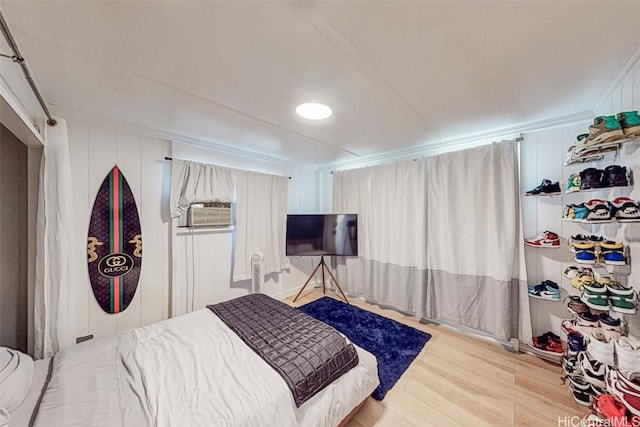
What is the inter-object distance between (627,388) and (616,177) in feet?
4.05

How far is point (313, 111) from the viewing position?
2006mm

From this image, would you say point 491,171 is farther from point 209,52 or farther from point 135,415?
point 135,415

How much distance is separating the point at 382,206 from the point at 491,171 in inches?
55.5

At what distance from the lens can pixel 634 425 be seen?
3.69 feet

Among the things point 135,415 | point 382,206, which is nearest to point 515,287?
point 382,206

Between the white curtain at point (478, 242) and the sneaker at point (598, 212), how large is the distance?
75 centimetres

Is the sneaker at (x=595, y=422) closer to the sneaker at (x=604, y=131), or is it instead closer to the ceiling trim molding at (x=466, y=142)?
the sneaker at (x=604, y=131)

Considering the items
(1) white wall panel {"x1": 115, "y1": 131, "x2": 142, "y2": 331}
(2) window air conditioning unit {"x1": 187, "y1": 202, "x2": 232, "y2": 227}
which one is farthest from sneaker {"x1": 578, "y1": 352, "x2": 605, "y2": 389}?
(1) white wall panel {"x1": 115, "y1": 131, "x2": 142, "y2": 331}

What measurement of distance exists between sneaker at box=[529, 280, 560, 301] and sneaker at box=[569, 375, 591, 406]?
2.19 ft

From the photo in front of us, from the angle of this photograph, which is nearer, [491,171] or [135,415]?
[135,415]

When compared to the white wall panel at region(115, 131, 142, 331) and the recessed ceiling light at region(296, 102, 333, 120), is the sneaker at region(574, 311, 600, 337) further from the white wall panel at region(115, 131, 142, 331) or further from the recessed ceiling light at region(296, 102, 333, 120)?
the white wall panel at region(115, 131, 142, 331)

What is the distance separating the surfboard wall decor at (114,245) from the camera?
2.23m
